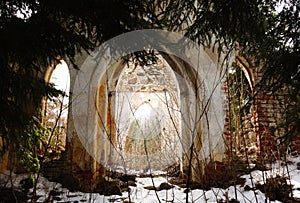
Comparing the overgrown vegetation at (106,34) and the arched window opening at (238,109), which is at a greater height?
the overgrown vegetation at (106,34)

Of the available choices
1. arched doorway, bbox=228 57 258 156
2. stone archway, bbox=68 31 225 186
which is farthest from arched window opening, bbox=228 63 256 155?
stone archway, bbox=68 31 225 186

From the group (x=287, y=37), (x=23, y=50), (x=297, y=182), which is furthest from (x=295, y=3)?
(x=297, y=182)

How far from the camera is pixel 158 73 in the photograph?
9.17m

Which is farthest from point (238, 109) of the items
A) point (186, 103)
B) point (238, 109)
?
point (186, 103)

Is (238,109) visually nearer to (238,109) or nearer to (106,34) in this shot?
(238,109)

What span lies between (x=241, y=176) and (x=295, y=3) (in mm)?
3513

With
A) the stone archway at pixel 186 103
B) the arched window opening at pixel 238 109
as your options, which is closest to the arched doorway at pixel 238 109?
the arched window opening at pixel 238 109

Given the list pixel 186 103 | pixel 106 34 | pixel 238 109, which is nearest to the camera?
pixel 238 109

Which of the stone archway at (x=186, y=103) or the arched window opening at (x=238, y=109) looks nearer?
the arched window opening at (x=238, y=109)

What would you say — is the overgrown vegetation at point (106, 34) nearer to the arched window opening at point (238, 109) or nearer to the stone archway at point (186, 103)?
the arched window opening at point (238, 109)

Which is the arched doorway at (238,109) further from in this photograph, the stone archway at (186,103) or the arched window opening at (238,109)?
the stone archway at (186,103)

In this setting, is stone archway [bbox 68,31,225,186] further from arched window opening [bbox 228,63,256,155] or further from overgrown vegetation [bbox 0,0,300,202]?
overgrown vegetation [bbox 0,0,300,202]

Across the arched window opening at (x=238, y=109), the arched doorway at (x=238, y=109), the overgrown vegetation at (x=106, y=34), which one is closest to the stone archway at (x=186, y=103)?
the arched doorway at (x=238, y=109)

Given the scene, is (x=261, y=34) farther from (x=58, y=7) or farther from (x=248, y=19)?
(x=58, y=7)
